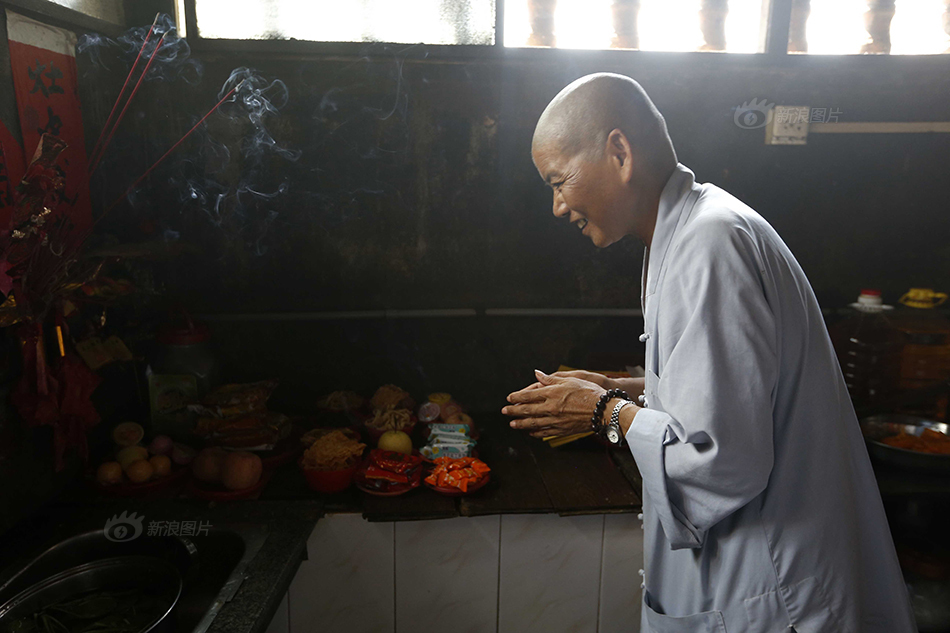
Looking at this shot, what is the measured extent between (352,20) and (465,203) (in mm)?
1204

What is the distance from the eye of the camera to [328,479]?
280cm

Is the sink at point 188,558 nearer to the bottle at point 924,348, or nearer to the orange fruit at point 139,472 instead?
the orange fruit at point 139,472

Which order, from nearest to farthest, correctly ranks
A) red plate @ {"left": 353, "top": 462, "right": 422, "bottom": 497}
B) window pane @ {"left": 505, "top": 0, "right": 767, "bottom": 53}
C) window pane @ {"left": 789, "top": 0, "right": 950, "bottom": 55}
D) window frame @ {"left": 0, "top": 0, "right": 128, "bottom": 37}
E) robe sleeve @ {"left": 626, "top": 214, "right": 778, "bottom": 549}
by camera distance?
1. robe sleeve @ {"left": 626, "top": 214, "right": 778, "bottom": 549}
2. window frame @ {"left": 0, "top": 0, "right": 128, "bottom": 37}
3. red plate @ {"left": 353, "top": 462, "right": 422, "bottom": 497}
4. window pane @ {"left": 505, "top": 0, "right": 767, "bottom": 53}
5. window pane @ {"left": 789, "top": 0, "right": 950, "bottom": 55}

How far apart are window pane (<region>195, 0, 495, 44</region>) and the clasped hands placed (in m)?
2.39

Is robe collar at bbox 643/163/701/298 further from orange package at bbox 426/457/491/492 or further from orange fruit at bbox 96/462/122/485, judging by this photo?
orange fruit at bbox 96/462/122/485

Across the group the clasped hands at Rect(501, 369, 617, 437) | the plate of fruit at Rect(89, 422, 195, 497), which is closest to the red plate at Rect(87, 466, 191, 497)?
the plate of fruit at Rect(89, 422, 195, 497)

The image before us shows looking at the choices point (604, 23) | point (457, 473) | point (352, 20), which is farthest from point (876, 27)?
point (457, 473)

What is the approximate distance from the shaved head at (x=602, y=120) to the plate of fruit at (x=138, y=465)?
2.32m

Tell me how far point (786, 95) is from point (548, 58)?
1471 mm

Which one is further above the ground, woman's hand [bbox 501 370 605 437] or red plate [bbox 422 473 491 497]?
woman's hand [bbox 501 370 605 437]

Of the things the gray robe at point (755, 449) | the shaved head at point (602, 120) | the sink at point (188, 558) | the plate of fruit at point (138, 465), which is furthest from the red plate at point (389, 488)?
the shaved head at point (602, 120)

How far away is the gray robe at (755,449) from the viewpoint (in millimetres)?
1460

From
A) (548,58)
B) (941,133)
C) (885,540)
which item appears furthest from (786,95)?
(885,540)

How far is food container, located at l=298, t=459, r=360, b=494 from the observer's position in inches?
110
